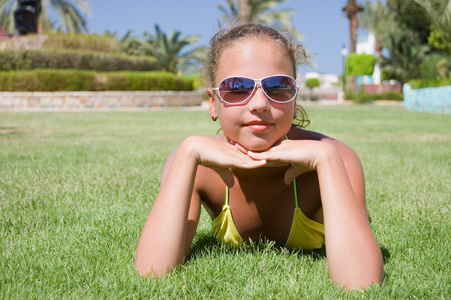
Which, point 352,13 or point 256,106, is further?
point 352,13

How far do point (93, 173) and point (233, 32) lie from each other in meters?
2.97

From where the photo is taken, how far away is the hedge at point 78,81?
19.5 m

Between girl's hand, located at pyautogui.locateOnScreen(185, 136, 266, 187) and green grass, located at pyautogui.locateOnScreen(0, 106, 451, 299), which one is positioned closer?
green grass, located at pyautogui.locateOnScreen(0, 106, 451, 299)

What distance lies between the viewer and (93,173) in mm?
4859

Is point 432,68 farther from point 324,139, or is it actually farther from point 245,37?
point 245,37

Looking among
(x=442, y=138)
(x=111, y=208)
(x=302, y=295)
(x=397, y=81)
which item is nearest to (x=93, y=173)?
(x=111, y=208)

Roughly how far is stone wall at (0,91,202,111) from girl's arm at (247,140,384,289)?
18974 millimetres

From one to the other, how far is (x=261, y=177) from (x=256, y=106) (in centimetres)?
47

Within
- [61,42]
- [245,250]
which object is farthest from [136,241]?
[61,42]

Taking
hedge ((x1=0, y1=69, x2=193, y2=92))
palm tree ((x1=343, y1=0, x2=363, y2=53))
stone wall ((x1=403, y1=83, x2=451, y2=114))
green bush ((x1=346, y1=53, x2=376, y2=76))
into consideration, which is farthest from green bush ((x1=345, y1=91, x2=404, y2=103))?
hedge ((x1=0, y1=69, x2=193, y2=92))

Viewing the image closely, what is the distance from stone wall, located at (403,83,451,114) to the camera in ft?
60.2

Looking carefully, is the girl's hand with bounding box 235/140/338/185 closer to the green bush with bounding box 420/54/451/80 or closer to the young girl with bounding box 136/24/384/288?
the young girl with bounding box 136/24/384/288

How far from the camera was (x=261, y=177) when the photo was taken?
243cm

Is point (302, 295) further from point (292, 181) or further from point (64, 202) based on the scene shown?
point (64, 202)
